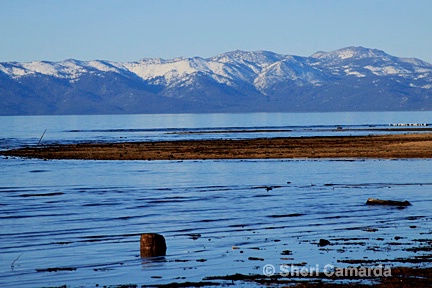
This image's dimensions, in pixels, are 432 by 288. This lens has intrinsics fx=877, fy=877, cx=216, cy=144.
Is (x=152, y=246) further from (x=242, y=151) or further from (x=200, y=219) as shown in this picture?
(x=242, y=151)

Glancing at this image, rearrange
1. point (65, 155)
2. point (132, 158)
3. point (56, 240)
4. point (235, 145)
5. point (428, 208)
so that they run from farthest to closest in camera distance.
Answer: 1. point (235, 145)
2. point (65, 155)
3. point (132, 158)
4. point (428, 208)
5. point (56, 240)

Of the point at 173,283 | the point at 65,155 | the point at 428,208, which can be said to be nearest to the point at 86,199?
the point at 428,208

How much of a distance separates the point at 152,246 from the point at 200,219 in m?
8.60

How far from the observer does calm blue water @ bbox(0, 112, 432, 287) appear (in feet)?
76.4

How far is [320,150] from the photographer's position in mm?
77438

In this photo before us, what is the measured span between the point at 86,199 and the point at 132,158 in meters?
31.6

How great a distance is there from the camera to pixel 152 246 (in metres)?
25.0

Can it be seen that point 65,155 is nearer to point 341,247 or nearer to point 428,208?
point 428,208

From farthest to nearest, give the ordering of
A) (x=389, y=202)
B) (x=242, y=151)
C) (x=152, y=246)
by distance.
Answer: (x=242, y=151), (x=389, y=202), (x=152, y=246)

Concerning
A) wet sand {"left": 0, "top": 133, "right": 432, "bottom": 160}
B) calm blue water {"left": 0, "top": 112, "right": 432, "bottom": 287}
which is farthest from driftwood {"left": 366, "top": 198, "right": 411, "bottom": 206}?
wet sand {"left": 0, "top": 133, "right": 432, "bottom": 160}

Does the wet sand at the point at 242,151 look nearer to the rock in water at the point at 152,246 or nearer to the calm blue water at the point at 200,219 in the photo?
the calm blue water at the point at 200,219

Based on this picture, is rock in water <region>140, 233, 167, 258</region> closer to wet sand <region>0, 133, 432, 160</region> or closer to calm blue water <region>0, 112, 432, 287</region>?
calm blue water <region>0, 112, 432, 287</region>

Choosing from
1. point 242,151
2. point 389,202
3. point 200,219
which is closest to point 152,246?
point 200,219

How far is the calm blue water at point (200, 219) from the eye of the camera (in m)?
23.3
